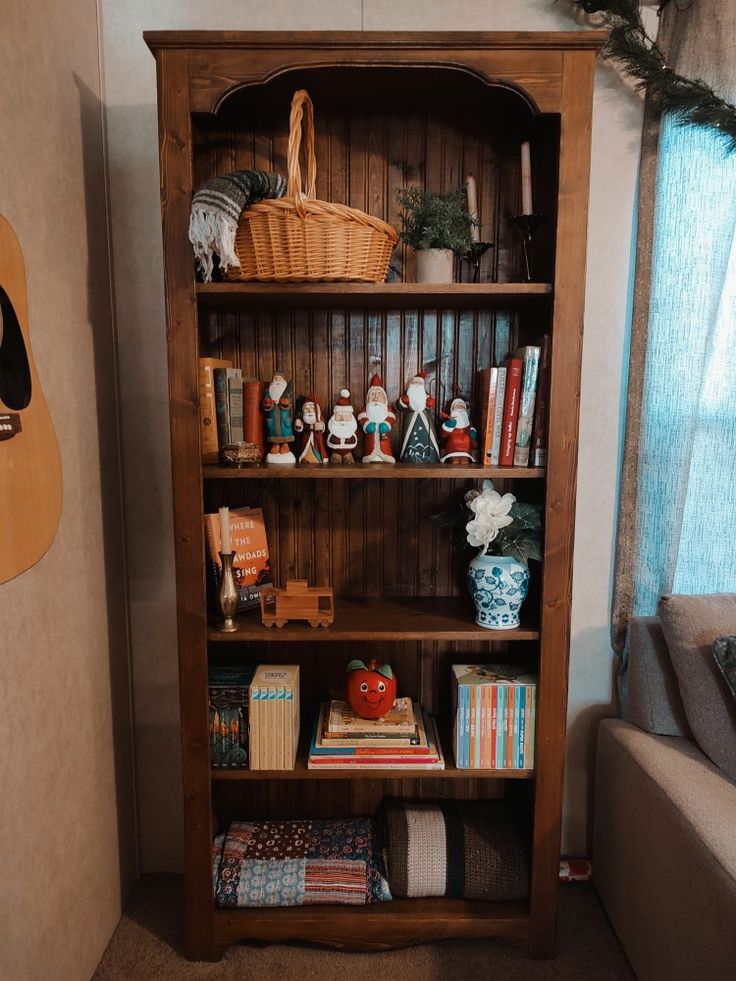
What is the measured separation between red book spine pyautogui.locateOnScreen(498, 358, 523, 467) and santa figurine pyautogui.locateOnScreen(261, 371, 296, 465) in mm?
503

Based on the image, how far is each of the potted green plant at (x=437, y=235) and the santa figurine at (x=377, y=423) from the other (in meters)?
0.29

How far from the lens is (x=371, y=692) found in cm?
176

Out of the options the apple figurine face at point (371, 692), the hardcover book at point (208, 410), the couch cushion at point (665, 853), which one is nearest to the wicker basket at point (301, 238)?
the hardcover book at point (208, 410)

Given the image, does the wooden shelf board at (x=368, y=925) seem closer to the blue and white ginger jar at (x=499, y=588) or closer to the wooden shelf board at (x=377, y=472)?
the blue and white ginger jar at (x=499, y=588)

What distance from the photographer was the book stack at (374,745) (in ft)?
5.59

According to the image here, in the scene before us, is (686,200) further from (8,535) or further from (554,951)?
(554,951)

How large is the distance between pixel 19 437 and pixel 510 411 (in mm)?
1035

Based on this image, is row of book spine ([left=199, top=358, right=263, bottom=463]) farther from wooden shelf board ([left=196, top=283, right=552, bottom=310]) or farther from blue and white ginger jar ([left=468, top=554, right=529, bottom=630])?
blue and white ginger jar ([left=468, top=554, right=529, bottom=630])

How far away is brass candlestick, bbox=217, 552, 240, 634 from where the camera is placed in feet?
5.49

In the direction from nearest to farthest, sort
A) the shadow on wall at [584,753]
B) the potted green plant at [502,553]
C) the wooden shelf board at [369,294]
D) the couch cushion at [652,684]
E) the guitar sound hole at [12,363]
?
the guitar sound hole at [12,363]
the wooden shelf board at [369,294]
the potted green plant at [502,553]
the couch cushion at [652,684]
the shadow on wall at [584,753]

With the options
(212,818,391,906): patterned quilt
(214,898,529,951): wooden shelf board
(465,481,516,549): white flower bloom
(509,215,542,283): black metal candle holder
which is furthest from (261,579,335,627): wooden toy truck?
(509,215,542,283): black metal candle holder

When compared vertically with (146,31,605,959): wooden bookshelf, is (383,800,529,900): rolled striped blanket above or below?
below

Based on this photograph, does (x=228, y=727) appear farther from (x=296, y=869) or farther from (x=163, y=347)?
(x=163, y=347)

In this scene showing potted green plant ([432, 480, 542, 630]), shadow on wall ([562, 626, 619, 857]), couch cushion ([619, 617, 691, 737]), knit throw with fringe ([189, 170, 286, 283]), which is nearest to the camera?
knit throw with fringe ([189, 170, 286, 283])
